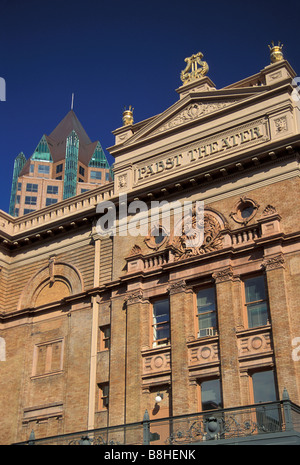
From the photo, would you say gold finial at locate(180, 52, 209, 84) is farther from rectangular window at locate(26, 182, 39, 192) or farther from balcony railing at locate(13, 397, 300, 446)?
rectangular window at locate(26, 182, 39, 192)

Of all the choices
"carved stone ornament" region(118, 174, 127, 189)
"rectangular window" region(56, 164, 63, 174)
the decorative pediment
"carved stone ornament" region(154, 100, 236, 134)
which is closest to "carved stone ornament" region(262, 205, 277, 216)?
the decorative pediment

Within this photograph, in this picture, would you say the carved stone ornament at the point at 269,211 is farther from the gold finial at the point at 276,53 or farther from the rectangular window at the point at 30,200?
the rectangular window at the point at 30,200

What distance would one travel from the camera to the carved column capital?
2802 cm

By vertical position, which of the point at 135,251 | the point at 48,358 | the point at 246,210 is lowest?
the point at 48,358

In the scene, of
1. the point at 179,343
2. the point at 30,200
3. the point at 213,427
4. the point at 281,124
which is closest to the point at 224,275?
the point at 179,343

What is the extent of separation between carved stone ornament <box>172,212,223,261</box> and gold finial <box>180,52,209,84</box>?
8.41m

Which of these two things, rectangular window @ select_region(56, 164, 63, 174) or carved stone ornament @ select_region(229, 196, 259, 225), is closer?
carved stone ornament @ select_region(229, 196, 259, 225)

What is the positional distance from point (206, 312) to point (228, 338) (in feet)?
6.70

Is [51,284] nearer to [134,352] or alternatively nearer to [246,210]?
[134,352]

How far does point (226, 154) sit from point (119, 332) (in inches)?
377

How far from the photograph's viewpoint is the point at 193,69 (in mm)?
35094

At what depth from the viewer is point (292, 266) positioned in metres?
26.8
